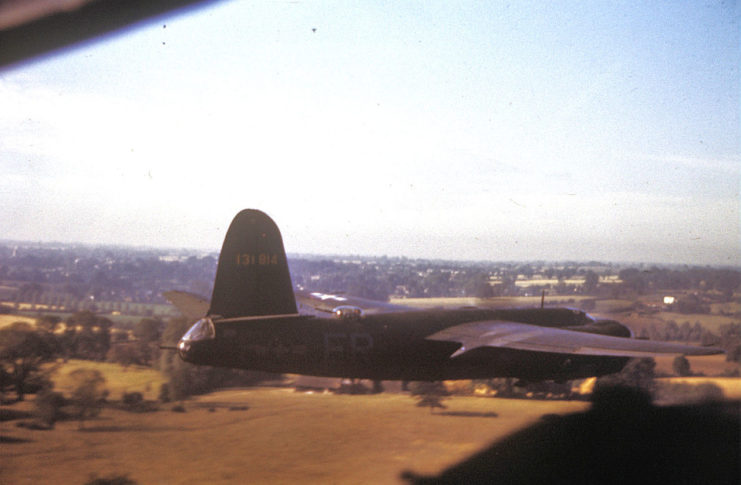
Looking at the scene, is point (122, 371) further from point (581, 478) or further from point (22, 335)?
point (581, 478)

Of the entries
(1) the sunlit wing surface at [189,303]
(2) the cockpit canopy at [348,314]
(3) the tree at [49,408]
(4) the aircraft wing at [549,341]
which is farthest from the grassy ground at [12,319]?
(4) the aircraft wing at [549,341]

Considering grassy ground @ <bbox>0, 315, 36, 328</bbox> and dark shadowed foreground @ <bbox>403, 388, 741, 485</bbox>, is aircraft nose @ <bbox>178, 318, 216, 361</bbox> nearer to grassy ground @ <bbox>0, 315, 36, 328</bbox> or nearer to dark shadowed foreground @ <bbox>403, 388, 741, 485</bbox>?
dark shadowed foreground @ <bbox>403, 388, 741, 485</bbox>

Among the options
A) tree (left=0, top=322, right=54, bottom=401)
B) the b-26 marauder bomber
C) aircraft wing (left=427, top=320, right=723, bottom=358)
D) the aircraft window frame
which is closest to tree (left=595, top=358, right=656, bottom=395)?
the b-26 marauder bomber

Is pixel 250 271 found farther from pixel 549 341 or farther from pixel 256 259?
pixel 549 341

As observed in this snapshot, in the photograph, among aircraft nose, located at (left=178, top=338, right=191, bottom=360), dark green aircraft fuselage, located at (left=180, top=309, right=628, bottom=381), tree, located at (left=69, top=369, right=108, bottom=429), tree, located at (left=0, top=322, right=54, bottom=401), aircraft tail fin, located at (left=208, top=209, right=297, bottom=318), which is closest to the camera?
aircraft nose, located at (left=178, top=338, right=191, bottom=360)

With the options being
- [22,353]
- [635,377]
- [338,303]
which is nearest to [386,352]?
[338,303]

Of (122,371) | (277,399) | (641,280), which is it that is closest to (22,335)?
(122,371)

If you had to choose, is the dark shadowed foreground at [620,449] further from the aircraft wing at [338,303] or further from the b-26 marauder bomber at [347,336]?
the aircraft wing at [338,303]
